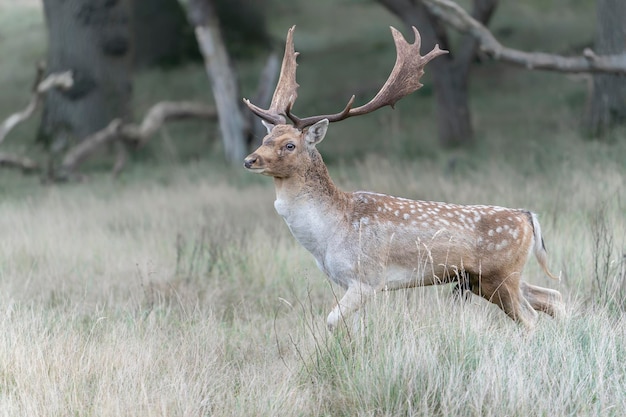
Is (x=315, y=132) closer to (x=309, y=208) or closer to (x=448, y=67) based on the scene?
(x=309, y=208)

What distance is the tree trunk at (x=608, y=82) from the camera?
12.4 meters

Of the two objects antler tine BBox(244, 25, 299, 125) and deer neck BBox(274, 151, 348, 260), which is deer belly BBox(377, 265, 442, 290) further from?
antler tine BBox(244, 25, 299, 125)

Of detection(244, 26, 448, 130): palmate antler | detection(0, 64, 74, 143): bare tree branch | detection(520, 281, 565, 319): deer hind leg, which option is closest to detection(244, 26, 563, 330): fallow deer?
detection(520, 281, 565, 319): deer hind leg

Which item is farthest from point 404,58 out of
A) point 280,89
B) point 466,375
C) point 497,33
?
point 497,33

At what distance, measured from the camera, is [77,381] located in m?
4.97

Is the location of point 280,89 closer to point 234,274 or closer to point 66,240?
point 234,274

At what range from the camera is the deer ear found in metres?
5.79

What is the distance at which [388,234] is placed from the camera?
225 inches

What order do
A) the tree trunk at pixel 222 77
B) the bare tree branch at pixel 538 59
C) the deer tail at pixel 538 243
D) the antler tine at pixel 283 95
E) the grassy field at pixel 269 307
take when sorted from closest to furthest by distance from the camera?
the grassy field at pixel 269 307 < the deer tail at pixel 538 243 < the antler tine at pixel 283 95 < the bare tree branch at pixel 538 59 < the tree trunk at pixel 222 77

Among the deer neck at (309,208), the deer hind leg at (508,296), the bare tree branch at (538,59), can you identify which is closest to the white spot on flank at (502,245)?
the deer hind leg at (508,296)

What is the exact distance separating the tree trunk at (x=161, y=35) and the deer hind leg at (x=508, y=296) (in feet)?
59.1

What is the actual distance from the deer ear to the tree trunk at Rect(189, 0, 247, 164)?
904 cm

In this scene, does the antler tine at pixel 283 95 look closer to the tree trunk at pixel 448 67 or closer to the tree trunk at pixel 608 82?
the tree trunk at pixel 608 82

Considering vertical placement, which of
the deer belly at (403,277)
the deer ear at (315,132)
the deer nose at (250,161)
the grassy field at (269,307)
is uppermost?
the deer ear at (315,132)
